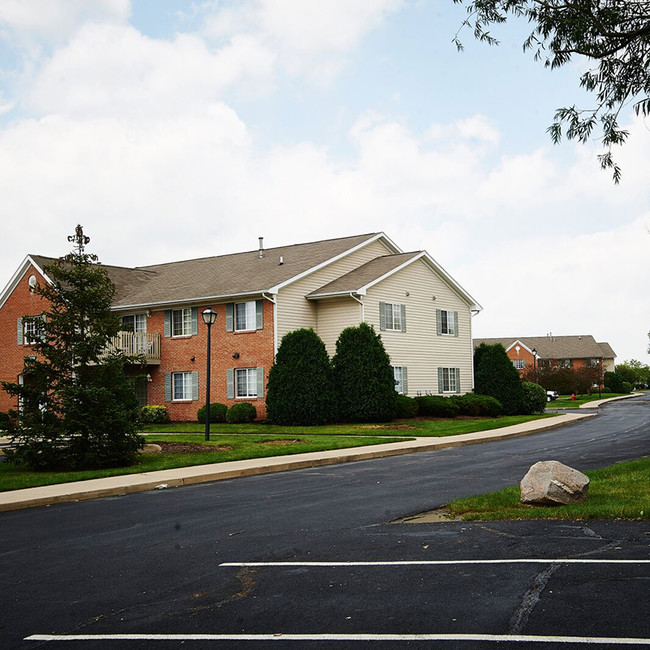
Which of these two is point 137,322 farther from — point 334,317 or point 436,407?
point 436,407

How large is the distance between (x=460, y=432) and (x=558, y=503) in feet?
55.4

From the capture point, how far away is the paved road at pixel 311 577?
18.3 ft

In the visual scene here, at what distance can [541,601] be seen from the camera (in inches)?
236

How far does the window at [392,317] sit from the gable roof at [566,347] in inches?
2930

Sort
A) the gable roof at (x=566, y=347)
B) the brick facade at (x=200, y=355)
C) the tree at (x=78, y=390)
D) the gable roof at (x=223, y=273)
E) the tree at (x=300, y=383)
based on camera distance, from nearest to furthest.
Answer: the tree at (x=78, y=390), the tree at (x=300, y=383), the brick facade at (x=200, y=355), the gable roof at (x=223, y=273), the gable roof at (x=566, y=347)

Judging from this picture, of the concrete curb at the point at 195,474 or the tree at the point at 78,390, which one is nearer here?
the concrete curb at the point at 195,474

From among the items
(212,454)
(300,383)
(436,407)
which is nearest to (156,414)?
(300,383)

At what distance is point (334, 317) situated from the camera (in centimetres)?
3566

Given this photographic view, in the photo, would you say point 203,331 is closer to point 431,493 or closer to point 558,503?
point 431,493

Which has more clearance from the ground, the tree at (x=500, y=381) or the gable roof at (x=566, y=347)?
the gable roof at (x=566, y=347)

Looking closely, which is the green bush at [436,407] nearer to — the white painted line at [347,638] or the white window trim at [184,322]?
the white window trim at [184,322]

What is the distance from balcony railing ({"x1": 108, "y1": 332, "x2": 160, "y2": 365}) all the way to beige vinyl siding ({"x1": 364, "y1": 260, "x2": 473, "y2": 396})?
10.7 m

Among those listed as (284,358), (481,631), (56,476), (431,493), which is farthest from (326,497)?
(284,358)

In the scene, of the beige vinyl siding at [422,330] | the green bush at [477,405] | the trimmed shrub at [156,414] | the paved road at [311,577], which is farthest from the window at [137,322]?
the paved road at [311,577]
